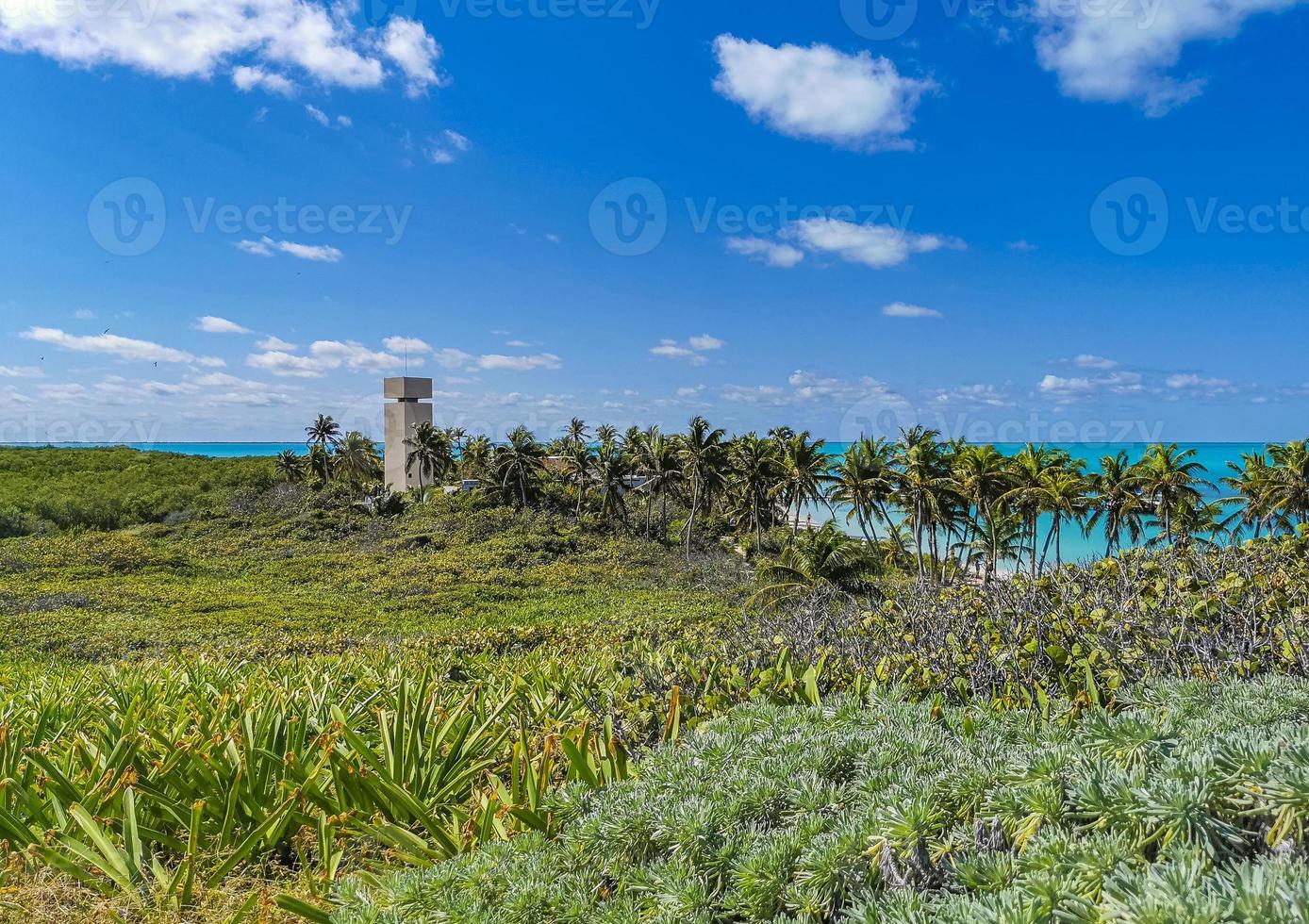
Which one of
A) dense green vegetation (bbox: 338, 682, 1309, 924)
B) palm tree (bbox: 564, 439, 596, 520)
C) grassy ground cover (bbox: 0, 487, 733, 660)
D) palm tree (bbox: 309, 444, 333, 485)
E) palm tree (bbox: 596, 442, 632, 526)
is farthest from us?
palm tree (bbox: 309, 444, 333, 485)

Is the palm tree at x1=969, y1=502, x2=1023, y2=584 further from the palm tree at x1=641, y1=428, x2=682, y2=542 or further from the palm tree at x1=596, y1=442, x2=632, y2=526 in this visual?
the palm tree at x1=596, y1=442, x2=632, y2=526

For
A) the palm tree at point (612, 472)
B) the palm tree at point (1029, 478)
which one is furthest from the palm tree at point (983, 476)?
the palm tree at point (612, 472)

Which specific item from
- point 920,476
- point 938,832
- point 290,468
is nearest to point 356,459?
point 290,468

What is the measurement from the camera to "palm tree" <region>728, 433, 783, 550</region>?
1804 inches

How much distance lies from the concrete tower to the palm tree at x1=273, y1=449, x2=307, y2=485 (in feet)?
26.7

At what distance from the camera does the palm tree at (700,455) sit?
154 ft

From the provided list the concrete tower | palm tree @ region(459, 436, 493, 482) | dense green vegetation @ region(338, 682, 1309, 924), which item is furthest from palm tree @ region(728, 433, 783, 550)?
dense green vegetation @ region(338, 682, 1309, 924)

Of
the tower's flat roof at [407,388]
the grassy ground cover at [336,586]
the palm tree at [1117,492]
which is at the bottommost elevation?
the grassy ground cover at [336,586]

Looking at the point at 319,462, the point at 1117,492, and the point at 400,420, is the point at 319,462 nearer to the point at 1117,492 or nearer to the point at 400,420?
the point at 400,420

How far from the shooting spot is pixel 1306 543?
8055 mm

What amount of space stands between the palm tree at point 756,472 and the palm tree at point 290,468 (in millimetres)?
36547

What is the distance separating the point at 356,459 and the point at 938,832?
66633 mm

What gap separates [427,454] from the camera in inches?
2312

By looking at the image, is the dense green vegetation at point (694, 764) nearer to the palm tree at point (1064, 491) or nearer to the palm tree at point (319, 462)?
the palm tree at point (1064, 491)
